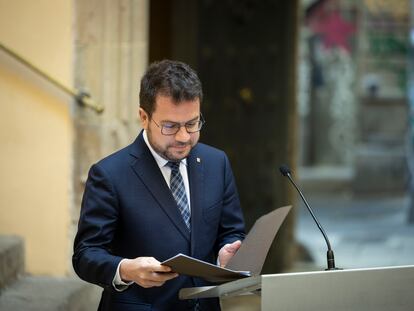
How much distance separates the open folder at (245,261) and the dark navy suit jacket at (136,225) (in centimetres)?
19

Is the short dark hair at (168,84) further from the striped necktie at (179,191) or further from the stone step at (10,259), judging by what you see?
the stone step at (10,259)

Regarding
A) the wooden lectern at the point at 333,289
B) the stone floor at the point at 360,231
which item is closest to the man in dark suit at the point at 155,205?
the wooden lectern at the point at 333,289

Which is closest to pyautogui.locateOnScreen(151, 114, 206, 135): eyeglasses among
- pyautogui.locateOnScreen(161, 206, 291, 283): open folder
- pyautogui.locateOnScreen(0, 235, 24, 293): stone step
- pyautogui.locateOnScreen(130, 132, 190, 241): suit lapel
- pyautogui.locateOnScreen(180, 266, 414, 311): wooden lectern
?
pyautogui.locateOnScreen(130, 132, 190, 241): suit lapel

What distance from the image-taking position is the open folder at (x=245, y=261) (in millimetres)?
2680

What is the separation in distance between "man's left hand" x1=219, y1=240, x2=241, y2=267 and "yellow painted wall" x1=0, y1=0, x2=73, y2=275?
2159mm

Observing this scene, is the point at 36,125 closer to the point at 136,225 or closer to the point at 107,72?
the point at 107,72

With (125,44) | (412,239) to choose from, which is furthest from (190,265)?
(412,239)

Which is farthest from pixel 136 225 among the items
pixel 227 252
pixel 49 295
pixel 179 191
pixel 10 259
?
pixel 10 259

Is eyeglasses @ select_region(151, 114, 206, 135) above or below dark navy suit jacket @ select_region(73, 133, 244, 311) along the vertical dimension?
above

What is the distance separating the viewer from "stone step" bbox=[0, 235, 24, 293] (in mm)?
4770

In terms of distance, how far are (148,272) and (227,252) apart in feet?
1.38

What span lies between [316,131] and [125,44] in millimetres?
14646

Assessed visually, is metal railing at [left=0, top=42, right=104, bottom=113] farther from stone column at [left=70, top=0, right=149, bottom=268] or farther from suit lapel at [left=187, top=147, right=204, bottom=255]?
suit lapel at [left=187, top=147, right=204, bottom=255]

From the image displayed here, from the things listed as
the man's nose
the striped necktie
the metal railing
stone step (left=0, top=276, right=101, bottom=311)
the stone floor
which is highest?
the metal railing
